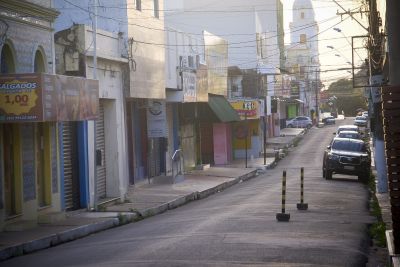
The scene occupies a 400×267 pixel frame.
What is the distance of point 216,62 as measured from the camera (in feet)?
162

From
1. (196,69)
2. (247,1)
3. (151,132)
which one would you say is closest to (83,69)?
(151,132)

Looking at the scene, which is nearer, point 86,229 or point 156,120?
point 86,229

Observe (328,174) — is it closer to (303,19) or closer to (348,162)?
(348,162)

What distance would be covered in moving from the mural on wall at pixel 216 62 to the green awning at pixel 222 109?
374 mm

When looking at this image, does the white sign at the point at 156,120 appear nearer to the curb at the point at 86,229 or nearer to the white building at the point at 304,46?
the curb at the point at 86,229

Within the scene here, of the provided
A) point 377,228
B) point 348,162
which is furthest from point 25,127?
point 348,162

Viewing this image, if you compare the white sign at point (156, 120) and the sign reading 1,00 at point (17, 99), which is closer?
the sign reading 1,00 at point (17, 99)

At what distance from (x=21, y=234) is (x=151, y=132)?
1685 cm

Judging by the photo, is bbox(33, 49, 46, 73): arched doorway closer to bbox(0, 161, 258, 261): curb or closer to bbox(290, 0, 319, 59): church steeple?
bbox(0, 161, 258, 261): curb

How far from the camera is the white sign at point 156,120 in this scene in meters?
34.4

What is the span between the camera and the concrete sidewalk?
16859 mm

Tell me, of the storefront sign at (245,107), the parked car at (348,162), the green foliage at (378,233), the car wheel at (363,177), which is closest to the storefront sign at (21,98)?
the green foliage at (378,233)

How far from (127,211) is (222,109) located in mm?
25804

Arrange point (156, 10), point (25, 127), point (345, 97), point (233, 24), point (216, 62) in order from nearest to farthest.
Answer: point (25, 127), point (156, 10), point (216, 62), point (233, 24), point (345, 97)
